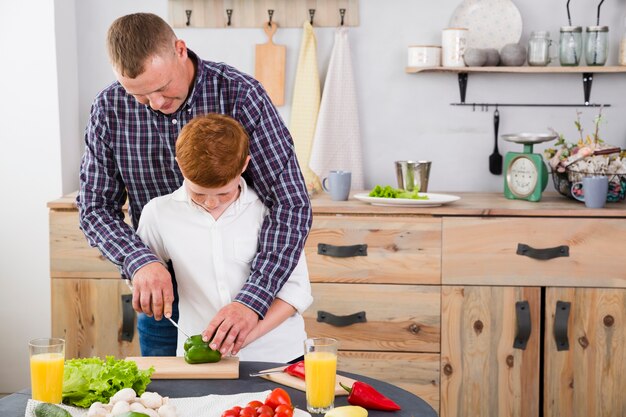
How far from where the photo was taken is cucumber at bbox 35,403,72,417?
153 cm

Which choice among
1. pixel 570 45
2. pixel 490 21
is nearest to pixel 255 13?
pixel 490 21

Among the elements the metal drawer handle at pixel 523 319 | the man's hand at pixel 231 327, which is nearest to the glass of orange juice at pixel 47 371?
the man's hand at pixel 231 327

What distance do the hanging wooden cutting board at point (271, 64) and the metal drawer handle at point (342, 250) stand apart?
0.80 meters

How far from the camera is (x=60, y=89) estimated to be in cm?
361

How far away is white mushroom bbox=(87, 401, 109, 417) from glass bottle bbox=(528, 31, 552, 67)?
2.52 metres

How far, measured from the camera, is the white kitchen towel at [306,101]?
144 inches

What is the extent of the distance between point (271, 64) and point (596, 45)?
1.34m

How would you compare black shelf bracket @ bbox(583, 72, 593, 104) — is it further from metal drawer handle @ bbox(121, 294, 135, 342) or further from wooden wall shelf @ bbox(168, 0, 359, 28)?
metal drawer handle @ bbox(121, 294, 135, 342)

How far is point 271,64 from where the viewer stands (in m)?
3.69

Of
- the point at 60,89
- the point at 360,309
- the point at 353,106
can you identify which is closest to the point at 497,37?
the point at 353,106

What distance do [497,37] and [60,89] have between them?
1.84 metres

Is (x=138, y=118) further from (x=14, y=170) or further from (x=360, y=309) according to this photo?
(x=14, y=170)

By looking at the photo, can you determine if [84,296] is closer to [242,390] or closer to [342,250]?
[342,250]

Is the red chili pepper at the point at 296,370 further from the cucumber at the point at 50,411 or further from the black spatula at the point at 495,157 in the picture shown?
the black spatula at the point at 495,157
